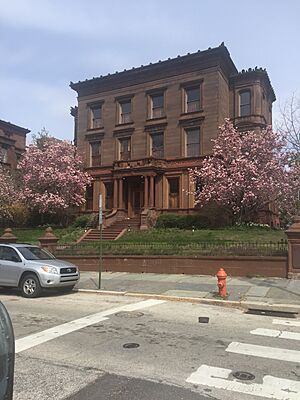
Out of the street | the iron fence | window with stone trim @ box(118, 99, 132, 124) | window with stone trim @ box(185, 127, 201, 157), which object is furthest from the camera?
window with stone trim @ box(118, 99, 132, 124)

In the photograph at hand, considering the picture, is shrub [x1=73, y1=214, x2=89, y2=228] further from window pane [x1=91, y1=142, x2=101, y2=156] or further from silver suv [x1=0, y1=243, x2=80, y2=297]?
silver suv [x1=0, y1=243, x2=80, y2=297]

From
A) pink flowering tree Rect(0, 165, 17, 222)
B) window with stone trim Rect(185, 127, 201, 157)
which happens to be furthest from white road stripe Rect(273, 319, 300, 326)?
pink flowering tree Rect(0, 165, 17, 222)

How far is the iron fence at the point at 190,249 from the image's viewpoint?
1622 centimetres

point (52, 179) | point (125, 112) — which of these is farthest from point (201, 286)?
point (125, 112)

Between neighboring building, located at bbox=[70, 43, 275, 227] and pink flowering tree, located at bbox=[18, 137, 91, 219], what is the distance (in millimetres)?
2022

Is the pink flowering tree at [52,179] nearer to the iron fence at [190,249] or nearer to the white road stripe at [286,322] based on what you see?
the iron fence at [190,249]

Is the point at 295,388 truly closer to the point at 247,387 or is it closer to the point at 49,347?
the point at 247,387

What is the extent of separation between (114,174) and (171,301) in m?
22.9

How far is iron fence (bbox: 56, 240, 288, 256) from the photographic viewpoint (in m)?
16.2

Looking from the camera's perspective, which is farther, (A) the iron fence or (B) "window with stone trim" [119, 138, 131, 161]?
(B) "window with stone trim" [119, 138, 131, 161]

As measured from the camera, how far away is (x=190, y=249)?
18.1 m

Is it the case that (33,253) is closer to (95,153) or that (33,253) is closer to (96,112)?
(95,153)

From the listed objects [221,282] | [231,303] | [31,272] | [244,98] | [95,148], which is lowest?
[231,303]

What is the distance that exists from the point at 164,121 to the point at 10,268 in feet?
77.8
